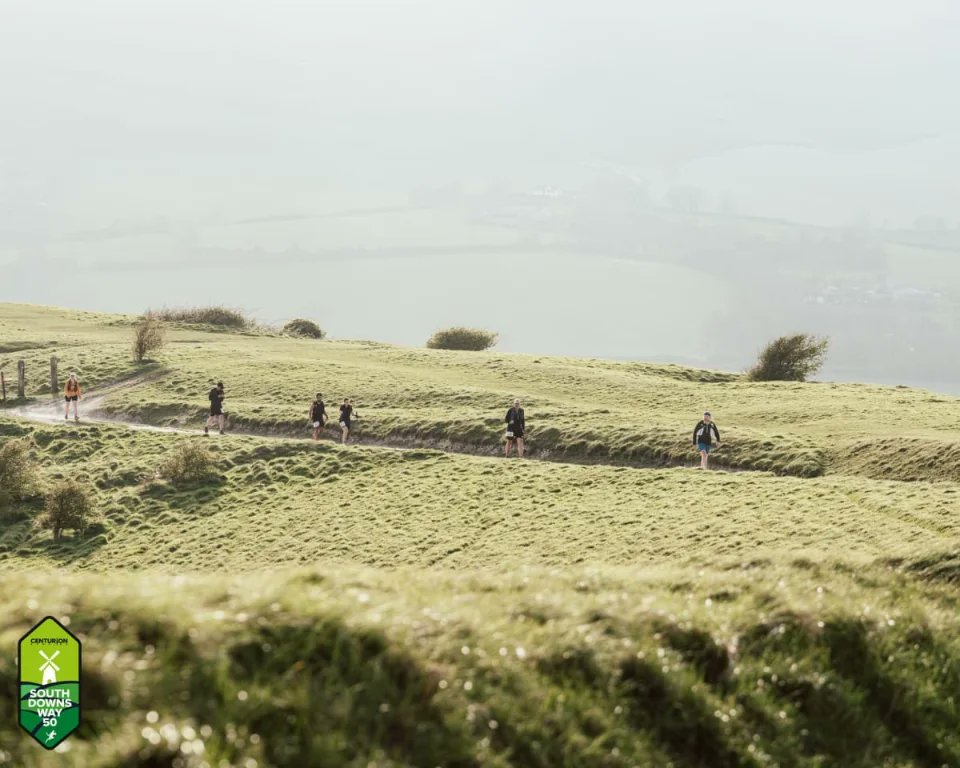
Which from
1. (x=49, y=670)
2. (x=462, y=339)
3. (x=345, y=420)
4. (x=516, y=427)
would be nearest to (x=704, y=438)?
(x=516, y=427)

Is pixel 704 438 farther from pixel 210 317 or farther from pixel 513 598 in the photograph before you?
pixel 210 317

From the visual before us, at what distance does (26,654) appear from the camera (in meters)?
9.72

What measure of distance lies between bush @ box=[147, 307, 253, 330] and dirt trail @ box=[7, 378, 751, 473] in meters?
30.0

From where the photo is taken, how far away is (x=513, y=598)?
43.3 feet

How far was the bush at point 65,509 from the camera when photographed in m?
35.9

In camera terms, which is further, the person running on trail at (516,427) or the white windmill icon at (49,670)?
the person running on trail at (516,427)

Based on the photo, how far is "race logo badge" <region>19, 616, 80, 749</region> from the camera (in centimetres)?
916

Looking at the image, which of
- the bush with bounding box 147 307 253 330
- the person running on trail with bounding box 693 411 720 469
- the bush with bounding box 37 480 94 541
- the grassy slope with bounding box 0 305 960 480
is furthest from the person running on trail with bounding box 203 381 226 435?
the bush with bounding box 147 307 253 330

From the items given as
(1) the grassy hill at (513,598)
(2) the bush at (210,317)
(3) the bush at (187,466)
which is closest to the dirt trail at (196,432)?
(1) the grassy hill at (513,598)

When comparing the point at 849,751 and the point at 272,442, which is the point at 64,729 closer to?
the point at 849,751

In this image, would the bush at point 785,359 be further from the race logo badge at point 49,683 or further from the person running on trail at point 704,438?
the race logo badge at point 49,683

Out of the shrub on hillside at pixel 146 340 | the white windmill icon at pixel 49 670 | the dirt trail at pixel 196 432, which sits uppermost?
the shrub on hillside at pixel 146 340

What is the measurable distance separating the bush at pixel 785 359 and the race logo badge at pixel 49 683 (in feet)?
208

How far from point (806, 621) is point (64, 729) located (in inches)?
360
